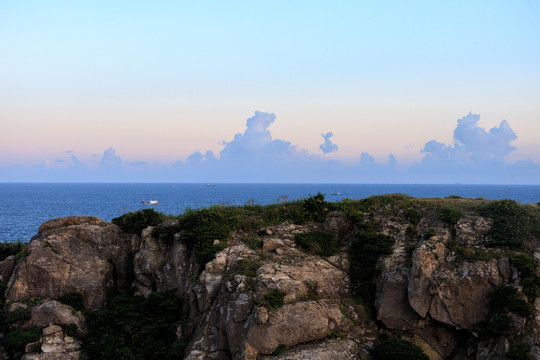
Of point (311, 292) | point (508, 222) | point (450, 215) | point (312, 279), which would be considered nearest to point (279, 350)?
point (311, 292)

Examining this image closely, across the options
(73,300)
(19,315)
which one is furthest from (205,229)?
(19,315)

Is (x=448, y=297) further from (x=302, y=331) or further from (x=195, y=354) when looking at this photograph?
(x=195, y=354)

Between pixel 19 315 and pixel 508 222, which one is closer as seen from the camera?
pixel 19 315

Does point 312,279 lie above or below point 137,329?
above

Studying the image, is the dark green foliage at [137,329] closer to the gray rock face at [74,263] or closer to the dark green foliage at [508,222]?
the gray rock face at [74,263]

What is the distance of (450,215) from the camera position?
2236 centimetres

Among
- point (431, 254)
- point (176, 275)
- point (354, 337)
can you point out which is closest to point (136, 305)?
point (176, 275)

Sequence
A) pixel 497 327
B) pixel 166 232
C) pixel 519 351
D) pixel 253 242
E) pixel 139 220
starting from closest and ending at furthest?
pixel 519 351 → pixel 497 327 → pixel 253 242 → pixel 166 232 → pixel 139 220

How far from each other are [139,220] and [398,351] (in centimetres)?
1865

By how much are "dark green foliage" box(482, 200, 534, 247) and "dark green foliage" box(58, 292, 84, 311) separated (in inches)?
910

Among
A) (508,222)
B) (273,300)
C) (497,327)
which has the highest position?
(508,222)

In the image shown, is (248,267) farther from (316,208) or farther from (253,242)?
(316,208)

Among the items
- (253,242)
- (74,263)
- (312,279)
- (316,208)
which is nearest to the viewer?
(312,279)

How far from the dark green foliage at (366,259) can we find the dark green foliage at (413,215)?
88.8 inches
